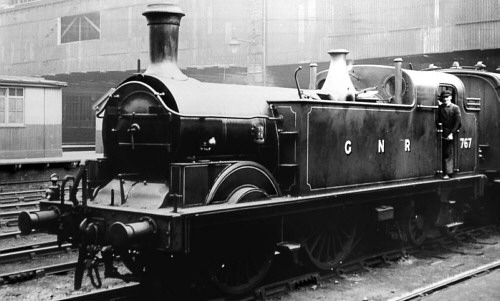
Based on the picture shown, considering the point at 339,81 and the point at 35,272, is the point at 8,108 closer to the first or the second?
the point at 35,272

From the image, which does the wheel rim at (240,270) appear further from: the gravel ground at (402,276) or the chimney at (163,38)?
the chimney at (163,38)

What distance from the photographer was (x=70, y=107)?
38812 millimetres

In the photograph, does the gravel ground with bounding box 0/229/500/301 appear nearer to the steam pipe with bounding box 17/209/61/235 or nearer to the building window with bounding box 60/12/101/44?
the steam pipe with bounding box 17/209/61/235

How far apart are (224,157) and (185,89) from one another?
0.91 metres

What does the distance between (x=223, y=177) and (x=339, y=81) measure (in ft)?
8.82

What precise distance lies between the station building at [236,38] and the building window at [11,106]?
7.83 metres

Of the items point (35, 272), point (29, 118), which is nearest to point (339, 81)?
point (35, 272)

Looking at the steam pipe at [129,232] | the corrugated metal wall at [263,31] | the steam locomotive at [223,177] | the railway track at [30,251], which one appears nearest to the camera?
the steam pipe at [129,232]

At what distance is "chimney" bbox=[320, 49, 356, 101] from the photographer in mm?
8102

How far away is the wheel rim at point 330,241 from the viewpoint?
25.2 feet

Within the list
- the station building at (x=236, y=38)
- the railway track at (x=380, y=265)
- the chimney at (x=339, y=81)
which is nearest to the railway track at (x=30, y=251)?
the railway track at (x=380, y=265)

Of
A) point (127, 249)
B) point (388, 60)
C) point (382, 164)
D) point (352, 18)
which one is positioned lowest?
point (127, 249)

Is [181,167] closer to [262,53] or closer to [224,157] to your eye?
[224,157]

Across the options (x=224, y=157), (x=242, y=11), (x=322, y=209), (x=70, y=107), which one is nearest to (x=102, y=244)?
(x=224, y=157)
